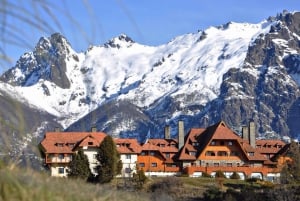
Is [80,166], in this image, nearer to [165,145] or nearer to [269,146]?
[165,145]

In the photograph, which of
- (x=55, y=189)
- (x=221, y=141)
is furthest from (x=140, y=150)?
(x=55, y=189)

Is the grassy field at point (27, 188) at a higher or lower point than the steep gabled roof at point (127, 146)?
lower

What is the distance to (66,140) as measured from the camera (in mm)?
73688

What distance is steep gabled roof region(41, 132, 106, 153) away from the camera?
234 ft

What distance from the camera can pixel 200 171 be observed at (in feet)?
251

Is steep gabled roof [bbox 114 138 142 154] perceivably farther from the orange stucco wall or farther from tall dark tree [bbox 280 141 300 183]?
tall dark tree [bbox 280 141 300 183]

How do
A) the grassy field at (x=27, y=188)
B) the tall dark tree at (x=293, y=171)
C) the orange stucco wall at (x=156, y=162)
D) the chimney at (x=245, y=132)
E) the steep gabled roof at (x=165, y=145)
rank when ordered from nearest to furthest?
the grassy field at (x=27, y=188)
the tall dark tree at (x=293, y=171)
the orange stucco wall at (x=156, y=162)
the steep gabled roof at (x=165, y=145)
the chimney at (x=245, y=132)

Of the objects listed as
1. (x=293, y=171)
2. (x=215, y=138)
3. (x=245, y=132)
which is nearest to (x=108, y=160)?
(x=293, y=171)

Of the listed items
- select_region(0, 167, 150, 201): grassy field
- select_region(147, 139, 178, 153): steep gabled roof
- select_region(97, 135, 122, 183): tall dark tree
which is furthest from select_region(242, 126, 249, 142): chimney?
select_region(0, 167, 150, 201): grassy field

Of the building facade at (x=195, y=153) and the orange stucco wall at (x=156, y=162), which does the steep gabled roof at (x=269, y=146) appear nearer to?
the building facade at (x=195, y=153)

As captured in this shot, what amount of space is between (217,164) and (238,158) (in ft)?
7.91

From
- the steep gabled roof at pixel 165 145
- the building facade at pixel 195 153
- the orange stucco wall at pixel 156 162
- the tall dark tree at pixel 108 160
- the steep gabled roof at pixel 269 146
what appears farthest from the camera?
the steep gabled roof at pixel 269 146

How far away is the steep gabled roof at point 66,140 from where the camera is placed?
7144 centimetres

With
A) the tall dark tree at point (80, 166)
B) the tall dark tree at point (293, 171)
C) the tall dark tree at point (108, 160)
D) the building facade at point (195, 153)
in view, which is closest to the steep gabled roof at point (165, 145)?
the building facade at point (195, 153)
